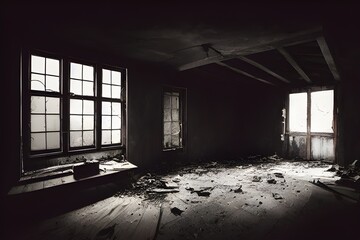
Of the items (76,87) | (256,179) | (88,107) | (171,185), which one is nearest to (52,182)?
(88,107)

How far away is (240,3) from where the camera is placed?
2422mm

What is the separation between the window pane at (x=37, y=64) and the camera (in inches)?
142

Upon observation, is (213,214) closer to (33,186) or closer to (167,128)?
(33,186)

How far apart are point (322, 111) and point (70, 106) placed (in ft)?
Result: 24.5

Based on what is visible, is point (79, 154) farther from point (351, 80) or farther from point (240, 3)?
point (351, 80)

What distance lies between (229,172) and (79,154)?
12.5ft

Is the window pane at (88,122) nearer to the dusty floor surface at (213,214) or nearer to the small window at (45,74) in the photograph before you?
the small window at (45,74)

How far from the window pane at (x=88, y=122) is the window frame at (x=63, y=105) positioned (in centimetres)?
8

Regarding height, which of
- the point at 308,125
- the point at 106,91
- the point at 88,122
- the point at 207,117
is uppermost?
the point at 106,91

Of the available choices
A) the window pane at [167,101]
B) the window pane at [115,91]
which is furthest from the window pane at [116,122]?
the window pane at [167,101]

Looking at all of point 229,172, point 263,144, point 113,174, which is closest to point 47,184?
point 113,174

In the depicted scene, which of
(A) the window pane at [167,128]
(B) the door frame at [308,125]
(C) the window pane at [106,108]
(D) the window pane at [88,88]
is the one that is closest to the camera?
(D) the window pane at [88,88]

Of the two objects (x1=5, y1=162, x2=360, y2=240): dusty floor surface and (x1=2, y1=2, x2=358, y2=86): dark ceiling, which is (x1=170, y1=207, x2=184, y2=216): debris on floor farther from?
(x1=2, y1=2, x2=358, y2=86): dark ceiling

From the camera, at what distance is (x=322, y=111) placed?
695 cm
